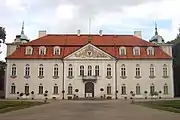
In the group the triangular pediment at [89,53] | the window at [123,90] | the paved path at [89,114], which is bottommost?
the paved path at [89,114]

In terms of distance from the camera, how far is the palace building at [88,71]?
2269 inches

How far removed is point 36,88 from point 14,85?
427cm

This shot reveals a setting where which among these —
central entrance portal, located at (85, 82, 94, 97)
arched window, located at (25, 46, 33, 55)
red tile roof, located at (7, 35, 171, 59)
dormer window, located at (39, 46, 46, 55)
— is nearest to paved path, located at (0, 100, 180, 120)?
central entrance portal, located at (85, 82, 94, 97)

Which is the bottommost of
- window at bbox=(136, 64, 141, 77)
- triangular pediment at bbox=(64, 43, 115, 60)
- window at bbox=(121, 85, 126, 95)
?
window at bbox=(121, 85, 126, 95)

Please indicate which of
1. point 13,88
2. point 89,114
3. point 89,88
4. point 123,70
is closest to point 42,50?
point 13,88

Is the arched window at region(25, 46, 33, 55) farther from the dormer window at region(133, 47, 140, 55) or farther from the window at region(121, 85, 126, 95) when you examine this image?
the dormer window at region(133, 47, 140, 55)

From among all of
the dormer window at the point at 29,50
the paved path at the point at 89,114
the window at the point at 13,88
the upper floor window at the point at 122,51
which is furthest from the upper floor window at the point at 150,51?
the paved path at the point at 89,114

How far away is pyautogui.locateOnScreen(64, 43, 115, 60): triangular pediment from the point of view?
Result: 58.3 metres

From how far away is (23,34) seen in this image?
7025 cm

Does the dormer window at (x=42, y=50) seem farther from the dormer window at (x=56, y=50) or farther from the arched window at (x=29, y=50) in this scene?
the dormer window at (x=56, y=50)

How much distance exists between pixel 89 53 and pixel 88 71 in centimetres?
342

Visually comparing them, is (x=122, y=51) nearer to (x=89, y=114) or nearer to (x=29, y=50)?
(x=29, y=50)

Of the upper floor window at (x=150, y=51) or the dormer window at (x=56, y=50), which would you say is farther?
the upper floor window at (x=150, y=51)

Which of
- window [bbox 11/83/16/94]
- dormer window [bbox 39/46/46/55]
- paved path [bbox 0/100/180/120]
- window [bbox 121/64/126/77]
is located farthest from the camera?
dormer window [bbox 39/46/46/55]
